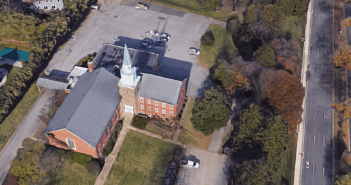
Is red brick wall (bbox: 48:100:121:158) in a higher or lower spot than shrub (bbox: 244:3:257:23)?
lower

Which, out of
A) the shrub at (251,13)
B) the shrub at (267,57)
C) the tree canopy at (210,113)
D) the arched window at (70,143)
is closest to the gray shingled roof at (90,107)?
the arched window at (70,143)

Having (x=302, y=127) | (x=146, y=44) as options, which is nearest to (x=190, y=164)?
(x=302, y=127)

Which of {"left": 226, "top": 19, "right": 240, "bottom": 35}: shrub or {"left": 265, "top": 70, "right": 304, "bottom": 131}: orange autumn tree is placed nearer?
{"left": 265, "top": 70, "right": 304, "bottom": 131}: orange autumn tree

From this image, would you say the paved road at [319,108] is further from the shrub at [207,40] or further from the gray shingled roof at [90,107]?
the gray shingled roof at [90,107]

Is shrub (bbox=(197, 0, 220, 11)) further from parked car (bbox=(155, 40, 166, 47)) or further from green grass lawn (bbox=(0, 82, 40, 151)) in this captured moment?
green grass lawn (bbox=(0, 82, 40, 151))

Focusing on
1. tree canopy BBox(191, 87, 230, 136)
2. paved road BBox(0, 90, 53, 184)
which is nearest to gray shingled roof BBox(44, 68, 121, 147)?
paved road BBox(0, 90, 53, 184)

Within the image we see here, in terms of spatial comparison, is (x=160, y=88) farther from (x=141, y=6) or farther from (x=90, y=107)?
(x=141, y=6)
